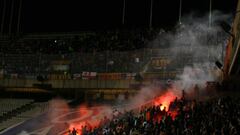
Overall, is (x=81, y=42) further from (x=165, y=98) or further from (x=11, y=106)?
(x=165, y=98)

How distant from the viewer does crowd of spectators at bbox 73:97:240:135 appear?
16.3m

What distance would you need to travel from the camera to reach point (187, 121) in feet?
58.2

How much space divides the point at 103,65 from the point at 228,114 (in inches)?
622

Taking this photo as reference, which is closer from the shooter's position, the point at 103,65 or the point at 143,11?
the point at 103,65

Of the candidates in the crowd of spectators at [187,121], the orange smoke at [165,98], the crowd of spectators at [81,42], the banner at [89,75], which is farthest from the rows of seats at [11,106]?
the crowd of spectators at [187,121]

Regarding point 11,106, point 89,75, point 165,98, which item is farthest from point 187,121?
point 11,106

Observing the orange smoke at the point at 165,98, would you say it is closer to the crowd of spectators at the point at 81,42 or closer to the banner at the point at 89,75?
the banner at the point at 89,75

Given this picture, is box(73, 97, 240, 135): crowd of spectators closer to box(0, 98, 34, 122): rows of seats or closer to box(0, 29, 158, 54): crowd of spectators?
box(0, 98, 34, 122): rows of seats

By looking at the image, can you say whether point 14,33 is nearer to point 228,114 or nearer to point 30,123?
point 30,123

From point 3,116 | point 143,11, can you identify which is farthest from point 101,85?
point 143,11

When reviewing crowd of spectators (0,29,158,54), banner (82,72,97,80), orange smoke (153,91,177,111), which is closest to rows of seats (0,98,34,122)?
crowd of spectators (0,29,158,54)

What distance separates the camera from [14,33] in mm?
40656

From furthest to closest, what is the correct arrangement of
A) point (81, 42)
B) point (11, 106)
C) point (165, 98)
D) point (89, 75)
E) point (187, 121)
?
point (81, 42) < point (11, 106) < point (89, 75) < point (165, 98) < point (187, 121)

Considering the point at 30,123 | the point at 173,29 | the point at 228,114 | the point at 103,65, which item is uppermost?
the point at 173,29
